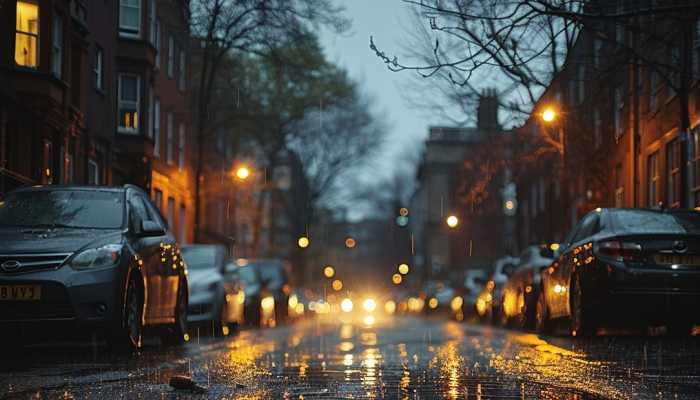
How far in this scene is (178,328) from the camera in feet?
51.7

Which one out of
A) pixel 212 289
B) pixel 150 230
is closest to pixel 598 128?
pixel 212 289

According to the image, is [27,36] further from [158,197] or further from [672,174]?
[158,197]

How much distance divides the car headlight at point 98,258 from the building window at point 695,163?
17432 mm

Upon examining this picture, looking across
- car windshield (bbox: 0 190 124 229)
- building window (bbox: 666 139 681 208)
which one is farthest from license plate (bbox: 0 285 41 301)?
building window (bbox: 666 139 681 208)

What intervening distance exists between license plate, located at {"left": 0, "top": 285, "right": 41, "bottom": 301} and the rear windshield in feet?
22.6

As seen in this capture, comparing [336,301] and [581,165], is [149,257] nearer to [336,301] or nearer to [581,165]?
[581,165]

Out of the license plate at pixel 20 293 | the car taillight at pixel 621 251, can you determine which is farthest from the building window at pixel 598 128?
the license plate at pixel 20 293

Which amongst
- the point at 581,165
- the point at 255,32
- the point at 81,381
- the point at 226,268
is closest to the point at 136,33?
the point at 255,32

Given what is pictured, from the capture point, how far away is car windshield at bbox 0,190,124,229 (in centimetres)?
1313

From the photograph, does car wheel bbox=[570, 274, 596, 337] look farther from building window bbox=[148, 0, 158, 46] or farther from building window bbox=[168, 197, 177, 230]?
building window bbox=[168, 197, 177, 230]

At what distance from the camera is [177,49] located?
146 ft

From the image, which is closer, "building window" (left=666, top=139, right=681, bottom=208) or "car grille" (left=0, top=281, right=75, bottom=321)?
"car grille" (left=0, top=281, right=75, bottom=321)

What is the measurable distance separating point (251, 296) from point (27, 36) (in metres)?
7.13

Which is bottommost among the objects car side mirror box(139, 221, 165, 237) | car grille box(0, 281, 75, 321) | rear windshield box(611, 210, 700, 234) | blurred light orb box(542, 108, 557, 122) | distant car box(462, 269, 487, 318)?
distant car box(462, 269, 487, 318)
